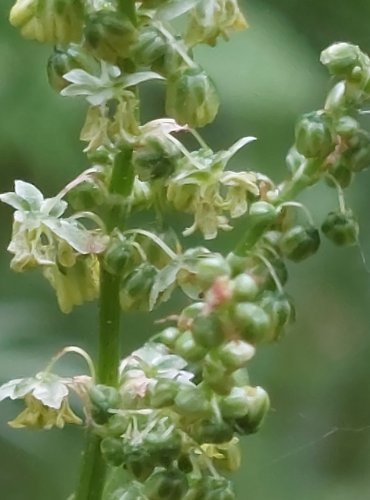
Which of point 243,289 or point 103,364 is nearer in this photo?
point 243,289

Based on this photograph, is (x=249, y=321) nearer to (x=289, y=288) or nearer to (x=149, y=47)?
(x=149, y=47)

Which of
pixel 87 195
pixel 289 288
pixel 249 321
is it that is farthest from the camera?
pixel 289 288

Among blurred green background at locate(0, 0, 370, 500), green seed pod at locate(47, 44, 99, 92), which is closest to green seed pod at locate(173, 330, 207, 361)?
green seed pod at locate(47, 44, 99, 92)

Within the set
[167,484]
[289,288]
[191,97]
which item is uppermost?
[191,97]

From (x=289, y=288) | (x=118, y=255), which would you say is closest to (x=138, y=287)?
(x=118, y=255)

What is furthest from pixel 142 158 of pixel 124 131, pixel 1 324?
pixel 1 324

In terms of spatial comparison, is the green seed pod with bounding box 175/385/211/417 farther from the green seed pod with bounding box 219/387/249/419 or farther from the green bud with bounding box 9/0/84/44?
the green bud with bounding box 9/0/84/44

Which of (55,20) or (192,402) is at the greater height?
(55,20)

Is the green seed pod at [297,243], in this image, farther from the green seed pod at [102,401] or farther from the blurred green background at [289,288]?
the blurred green background at [289,288]
